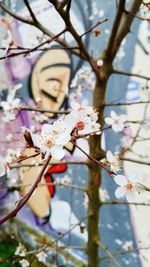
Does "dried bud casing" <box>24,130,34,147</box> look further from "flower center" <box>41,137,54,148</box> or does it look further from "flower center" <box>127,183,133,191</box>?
"flower center" <box>127,183,133,191</box>

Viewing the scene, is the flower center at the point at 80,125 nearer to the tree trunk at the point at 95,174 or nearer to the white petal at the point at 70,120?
the white petal at the point at 70,120

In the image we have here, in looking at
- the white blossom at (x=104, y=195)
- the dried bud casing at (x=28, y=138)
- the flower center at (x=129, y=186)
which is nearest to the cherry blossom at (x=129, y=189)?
the flower center at (x=129, y=186)

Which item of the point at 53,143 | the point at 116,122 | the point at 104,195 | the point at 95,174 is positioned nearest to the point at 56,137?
the point at 53,143

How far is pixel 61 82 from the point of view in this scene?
306cm

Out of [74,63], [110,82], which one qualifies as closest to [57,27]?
[74,63]

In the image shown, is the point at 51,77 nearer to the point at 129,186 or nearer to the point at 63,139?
the point at 129,186

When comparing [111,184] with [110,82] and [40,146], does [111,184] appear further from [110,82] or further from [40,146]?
[40,146]

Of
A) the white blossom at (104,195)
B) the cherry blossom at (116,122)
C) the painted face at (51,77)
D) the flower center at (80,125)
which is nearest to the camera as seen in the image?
the flower center at (80,125)

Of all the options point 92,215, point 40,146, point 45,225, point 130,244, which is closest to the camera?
point 40,146

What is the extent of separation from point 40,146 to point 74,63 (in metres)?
2.37

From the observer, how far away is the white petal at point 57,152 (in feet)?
2.14

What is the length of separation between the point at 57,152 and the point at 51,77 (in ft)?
8.25

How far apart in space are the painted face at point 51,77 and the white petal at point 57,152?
7.66 ft

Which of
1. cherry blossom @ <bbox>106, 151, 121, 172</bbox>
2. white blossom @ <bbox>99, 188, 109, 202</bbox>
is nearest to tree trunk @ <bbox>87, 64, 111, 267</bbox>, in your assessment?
cherry blossom @ <bbox>106, 151, 121, 172</bbox>
